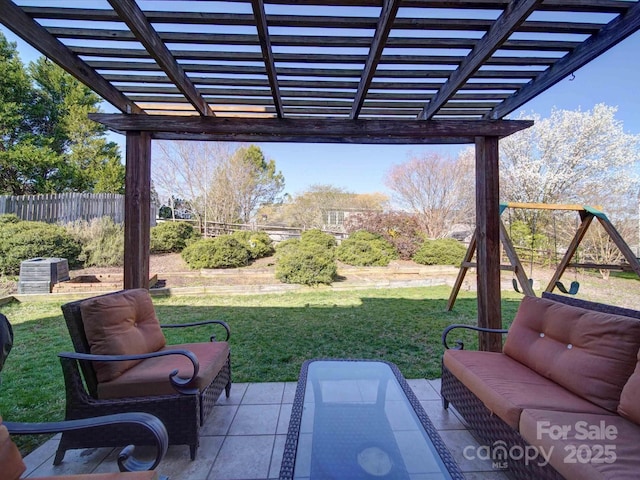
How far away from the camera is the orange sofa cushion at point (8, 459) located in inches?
43.7

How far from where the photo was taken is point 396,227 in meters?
9.61

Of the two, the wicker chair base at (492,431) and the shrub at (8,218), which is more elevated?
the shrub at (8,218)

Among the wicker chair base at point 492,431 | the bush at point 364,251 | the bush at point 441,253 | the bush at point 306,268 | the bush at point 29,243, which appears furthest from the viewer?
the bush at point 441,253

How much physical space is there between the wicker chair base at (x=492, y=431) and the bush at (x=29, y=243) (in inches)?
303

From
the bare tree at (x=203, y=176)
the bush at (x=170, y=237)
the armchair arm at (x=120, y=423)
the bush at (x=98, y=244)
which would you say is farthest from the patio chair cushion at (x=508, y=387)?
the bare tree at (x=203, y=176)

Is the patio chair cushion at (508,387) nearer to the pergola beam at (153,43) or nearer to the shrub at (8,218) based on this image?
the pergola beam at (153,43)

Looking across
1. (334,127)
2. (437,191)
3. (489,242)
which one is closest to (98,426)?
(334,127)

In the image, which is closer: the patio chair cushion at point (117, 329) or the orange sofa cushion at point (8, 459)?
the orange sofa cushion at point (8, 459)

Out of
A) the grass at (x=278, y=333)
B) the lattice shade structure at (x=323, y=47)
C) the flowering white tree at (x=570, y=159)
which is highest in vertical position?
the flowering white tree at (x=570, y=159)

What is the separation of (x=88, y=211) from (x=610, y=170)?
14.8 m

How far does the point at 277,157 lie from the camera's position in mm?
15219

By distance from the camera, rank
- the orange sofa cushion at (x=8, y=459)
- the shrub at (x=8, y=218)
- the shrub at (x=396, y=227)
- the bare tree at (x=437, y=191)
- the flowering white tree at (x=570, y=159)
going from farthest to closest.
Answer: the bare tree at (x=437, y=191), the shrub at (x=396, y=227), the flowering white tree at (x=570, y=159), the shrub at (x=8, y=218), the orange sofa cushion at (x=8, y=459)

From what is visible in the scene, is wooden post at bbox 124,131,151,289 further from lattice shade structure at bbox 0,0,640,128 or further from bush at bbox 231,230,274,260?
bush at bbox 231,230,274,260

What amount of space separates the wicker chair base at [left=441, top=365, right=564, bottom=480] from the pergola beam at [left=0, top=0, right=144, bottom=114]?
3686 mm
